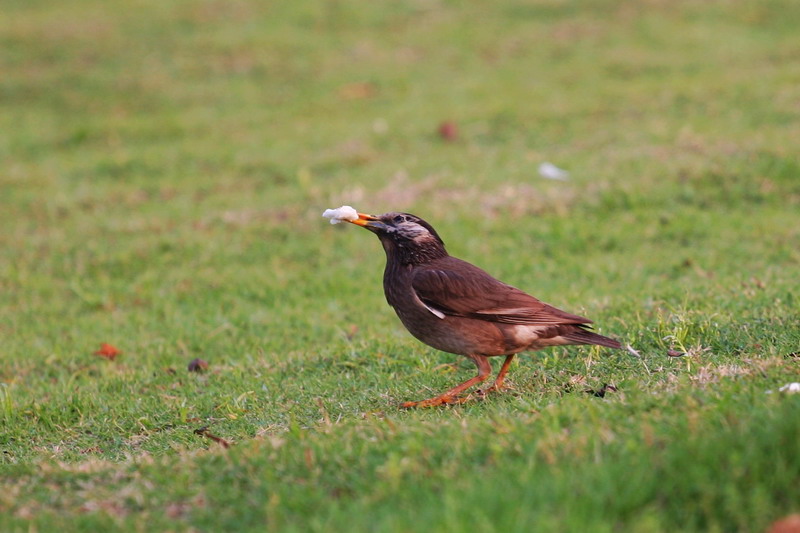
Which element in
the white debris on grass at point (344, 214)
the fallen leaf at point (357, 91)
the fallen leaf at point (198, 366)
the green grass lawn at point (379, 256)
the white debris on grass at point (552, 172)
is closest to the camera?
the green grass lawn at point (379, 256)

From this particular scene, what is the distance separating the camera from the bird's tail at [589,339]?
5688 millimetres

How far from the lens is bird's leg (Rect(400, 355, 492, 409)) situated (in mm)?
5848

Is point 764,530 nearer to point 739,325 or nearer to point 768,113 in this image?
point 739,325

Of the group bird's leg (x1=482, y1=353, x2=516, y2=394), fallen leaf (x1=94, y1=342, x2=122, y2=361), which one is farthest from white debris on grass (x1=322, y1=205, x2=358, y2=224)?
fallen leaf (x1=94, y1=342, x2=122, y2=361)

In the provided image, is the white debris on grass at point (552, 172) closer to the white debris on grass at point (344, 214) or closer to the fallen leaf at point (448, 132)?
the fallen leaf at point (448, 132)

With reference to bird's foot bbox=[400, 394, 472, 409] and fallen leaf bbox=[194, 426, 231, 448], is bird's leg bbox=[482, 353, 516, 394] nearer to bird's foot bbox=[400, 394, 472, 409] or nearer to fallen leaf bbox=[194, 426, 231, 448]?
bird's foot bbox=[400, 394, 472, 409]

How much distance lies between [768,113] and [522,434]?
1106cm

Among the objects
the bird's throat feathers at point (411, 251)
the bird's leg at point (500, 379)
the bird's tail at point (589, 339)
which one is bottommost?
the bird's leg at point (500, 379)

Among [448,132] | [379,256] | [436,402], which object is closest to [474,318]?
[436,402]

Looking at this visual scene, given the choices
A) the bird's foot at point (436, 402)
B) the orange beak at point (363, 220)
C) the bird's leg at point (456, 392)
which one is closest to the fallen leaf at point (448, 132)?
the orange beak at point (363, 220)

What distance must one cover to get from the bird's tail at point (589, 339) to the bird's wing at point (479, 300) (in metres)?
0.08

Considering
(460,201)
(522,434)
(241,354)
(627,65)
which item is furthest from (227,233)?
(627,65)

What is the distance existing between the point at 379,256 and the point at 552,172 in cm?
304

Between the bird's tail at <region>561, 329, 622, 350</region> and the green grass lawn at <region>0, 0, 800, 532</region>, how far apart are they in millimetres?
257
